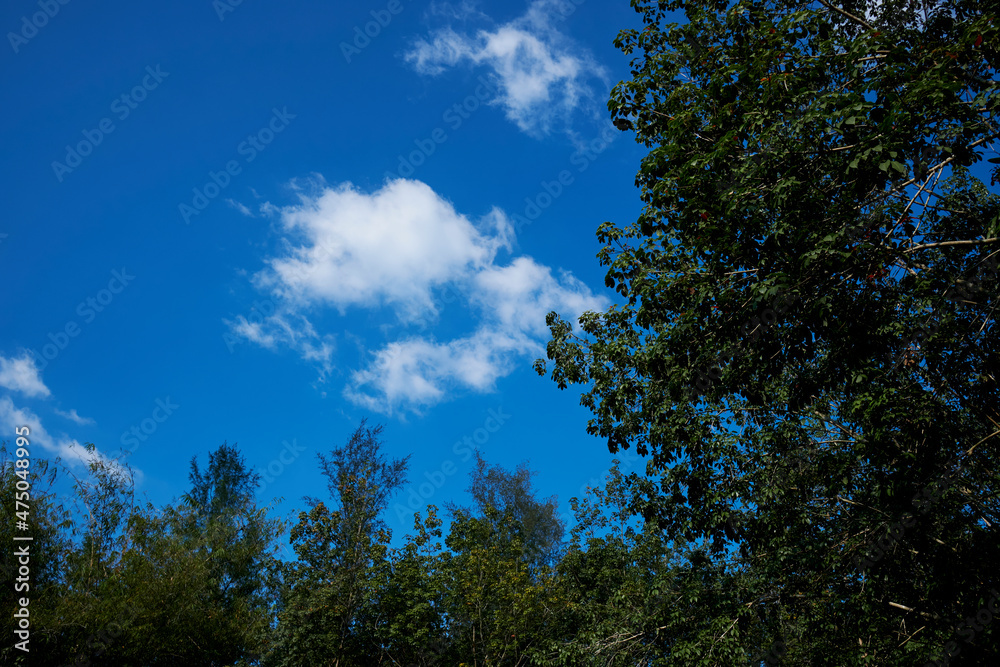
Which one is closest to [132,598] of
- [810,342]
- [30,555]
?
[30,555]

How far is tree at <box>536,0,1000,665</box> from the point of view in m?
6.66

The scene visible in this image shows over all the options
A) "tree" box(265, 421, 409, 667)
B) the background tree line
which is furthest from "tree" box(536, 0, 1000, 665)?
"tree" box(265, 421, 409, 667)

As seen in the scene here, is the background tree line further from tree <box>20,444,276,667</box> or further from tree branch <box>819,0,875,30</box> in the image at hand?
tree <box>20,444,276,667</box>

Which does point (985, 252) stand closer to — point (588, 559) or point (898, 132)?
point (898, 132)

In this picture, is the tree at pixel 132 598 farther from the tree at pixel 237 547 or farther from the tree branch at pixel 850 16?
the tree branch at pixel 850 16

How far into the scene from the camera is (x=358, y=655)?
20.2 metres

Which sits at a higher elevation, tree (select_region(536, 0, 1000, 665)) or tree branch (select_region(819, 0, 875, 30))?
tree branch (select_region(819, 0, 875, 30))

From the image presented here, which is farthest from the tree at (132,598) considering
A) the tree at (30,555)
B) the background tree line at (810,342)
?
the background tree line at (810,342)

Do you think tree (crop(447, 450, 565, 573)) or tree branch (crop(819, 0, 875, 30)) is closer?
tree branch (crop(819, 0, 875, 30))

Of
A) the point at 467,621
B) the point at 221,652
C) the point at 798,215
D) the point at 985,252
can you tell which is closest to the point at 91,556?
the point at 221,652

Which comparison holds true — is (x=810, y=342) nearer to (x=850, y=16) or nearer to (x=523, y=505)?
(x=850, y=16)

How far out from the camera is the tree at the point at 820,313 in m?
6.66

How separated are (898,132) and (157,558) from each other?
2213 centimetres

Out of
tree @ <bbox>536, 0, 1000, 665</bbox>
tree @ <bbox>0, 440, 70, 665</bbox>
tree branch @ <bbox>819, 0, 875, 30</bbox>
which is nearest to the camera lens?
tree @ <bbox>536, 0, 1000, 665</bbox>
